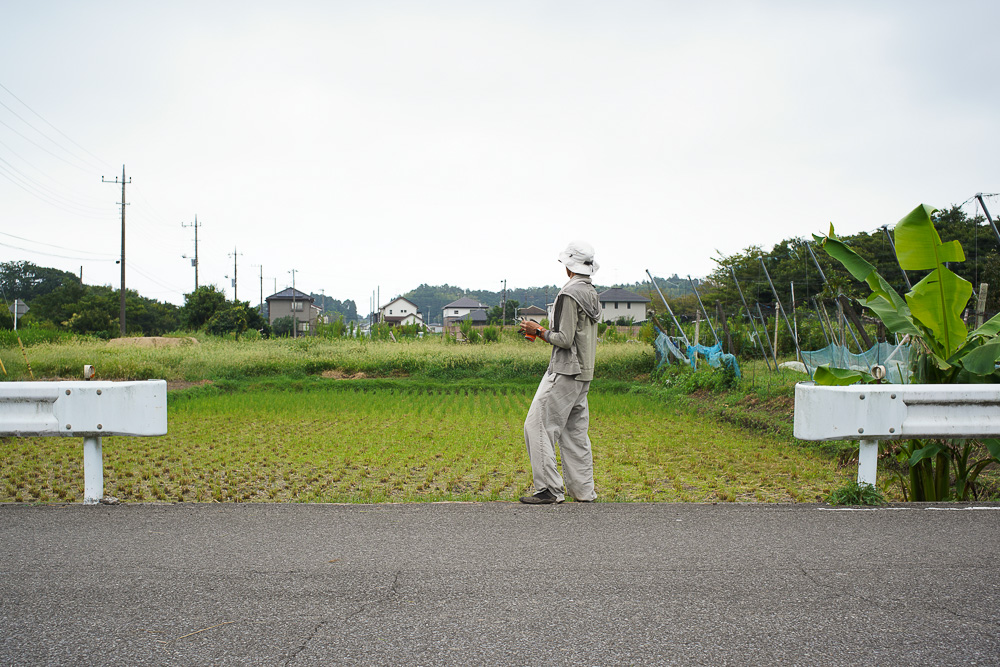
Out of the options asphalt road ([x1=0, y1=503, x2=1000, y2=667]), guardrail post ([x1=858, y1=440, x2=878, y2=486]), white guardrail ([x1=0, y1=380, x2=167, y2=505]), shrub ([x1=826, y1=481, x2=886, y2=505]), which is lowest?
asphalt road ([x1=0, y1=503, x2=1000, y2=667])

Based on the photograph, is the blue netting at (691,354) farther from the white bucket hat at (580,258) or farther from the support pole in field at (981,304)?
the white bucket hat at (580,258)

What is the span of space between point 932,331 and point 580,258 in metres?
2.64

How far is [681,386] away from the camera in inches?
706

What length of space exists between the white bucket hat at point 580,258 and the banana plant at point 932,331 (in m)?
1.80

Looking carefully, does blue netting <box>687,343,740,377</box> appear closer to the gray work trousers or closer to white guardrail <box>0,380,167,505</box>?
the gray work trousers

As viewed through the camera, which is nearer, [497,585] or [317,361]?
[497,585]

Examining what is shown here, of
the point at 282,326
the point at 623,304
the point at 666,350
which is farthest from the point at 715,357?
the point at 623,304

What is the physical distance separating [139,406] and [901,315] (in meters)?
5.35

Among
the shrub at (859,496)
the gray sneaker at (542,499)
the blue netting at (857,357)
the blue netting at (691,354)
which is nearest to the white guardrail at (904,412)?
the shrub at (859,496)

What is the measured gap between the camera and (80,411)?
4625 mm

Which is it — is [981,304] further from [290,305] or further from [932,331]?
[290,305]

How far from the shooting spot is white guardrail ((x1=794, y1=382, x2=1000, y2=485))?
4.55 meters

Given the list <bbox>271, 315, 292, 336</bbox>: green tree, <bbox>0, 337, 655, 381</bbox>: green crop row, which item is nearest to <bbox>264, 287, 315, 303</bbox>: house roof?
<bbox>271, 315, 292, 336</bbox>: green tree

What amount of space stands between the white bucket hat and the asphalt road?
1.68 m
